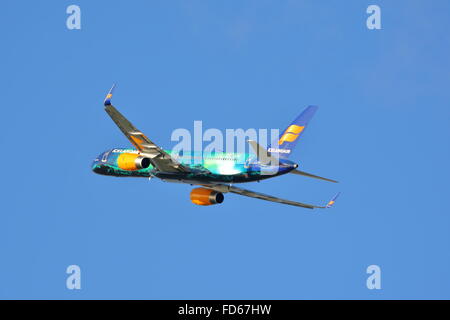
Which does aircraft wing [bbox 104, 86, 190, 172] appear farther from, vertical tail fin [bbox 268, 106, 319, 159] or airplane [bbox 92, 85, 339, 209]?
vertical tail fin [bbox 268, 106, 319, 159]

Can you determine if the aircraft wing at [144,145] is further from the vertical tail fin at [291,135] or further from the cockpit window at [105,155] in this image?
the vertical tail fin at [291,135]

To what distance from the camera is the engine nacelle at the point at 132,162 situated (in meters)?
112

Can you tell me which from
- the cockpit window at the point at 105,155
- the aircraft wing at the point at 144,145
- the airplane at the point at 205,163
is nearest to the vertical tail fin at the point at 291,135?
the airplane at the point at 205,163

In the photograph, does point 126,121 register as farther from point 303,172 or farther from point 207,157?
point 303,172

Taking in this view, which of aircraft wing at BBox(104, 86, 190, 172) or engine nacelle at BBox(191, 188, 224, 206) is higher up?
aircraft wing at BBox(104, 86, 190, 172)

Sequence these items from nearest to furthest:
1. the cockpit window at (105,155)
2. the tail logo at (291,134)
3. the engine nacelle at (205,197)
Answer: the tail logo at (291,134), the engine nacelle at (205,197), the cockpit window at (105,155)

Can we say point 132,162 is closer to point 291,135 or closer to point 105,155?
point 105,155

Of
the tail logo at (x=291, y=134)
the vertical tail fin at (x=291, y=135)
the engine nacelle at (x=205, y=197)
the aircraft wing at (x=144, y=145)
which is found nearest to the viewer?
the aircraft wing at (x=144, y=145)

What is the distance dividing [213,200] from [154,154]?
30.4 ft

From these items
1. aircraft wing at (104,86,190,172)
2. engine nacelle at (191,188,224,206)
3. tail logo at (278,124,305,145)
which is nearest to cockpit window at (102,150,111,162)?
aircraft wing at (104,86,190,172)

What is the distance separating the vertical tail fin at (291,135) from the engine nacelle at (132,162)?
11513 millimetres

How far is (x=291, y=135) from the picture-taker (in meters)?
112

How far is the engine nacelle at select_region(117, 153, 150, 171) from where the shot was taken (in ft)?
367
